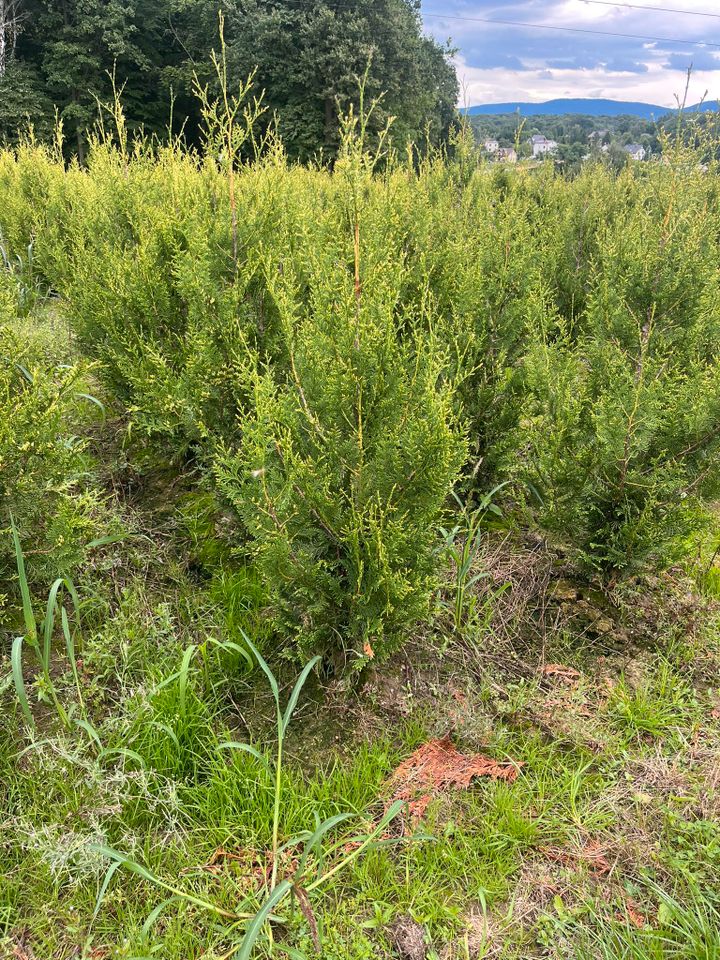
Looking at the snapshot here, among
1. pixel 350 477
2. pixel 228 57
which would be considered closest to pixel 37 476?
pixel 350 477

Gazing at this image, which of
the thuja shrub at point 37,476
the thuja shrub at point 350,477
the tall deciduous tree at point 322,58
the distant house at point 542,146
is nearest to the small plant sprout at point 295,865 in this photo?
the thuja shrub at point 350,477

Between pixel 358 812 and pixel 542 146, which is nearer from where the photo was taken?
pixel 358 812

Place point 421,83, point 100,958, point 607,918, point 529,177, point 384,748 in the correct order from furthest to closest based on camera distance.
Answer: point 421,83, point 529,177, point 384,748, point 607,918, point 100,958

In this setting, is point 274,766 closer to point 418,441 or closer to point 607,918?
point 607,918

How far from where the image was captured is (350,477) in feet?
7.30

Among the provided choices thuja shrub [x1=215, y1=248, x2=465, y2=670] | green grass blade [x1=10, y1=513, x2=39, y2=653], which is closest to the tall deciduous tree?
thuja shrub [x1=215, y1=248, x2=465, y2=670]

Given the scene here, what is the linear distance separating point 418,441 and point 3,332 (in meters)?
1.72

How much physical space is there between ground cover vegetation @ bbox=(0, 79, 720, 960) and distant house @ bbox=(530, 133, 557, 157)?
4547mm

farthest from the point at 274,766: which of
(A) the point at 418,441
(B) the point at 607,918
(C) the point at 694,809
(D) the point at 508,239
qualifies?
(D) the point at 508,239

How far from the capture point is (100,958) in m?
1.59

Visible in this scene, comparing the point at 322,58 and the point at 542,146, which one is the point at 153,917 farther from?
the point at 322,58

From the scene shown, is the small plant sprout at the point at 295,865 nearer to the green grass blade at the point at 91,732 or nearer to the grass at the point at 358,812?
the grass at the point at 358,812

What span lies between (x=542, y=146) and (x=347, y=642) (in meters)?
8.27

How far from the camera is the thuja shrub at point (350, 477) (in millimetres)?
2014
